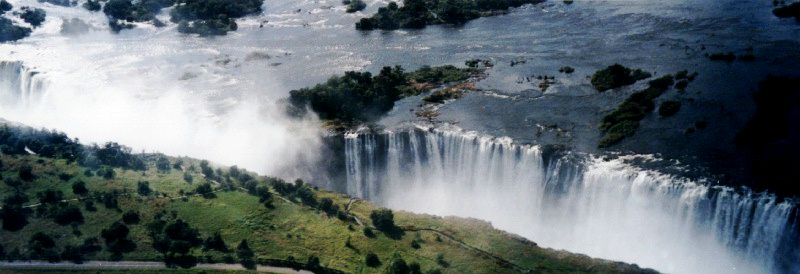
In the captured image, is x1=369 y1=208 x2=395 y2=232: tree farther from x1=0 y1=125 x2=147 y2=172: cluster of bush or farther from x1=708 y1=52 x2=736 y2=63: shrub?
Result: x1=708 y1=52 x2=736 y2=63: shrub

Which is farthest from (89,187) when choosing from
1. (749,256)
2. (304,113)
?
(749,256)

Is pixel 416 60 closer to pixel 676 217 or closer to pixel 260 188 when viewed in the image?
pixel 260 188

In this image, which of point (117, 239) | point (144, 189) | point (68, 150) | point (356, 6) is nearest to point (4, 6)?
point (356, 6)

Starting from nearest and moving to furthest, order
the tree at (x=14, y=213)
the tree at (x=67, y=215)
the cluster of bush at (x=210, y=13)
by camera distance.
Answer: the tree at (x=14, y=213)
the tree at (x=67, y=215)
the cluster of bush at (x=210, y=13)

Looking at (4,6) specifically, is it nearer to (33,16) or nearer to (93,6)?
(33,16)

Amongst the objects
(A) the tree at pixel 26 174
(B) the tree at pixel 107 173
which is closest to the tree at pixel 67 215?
(B) the tree at pixel 107 173

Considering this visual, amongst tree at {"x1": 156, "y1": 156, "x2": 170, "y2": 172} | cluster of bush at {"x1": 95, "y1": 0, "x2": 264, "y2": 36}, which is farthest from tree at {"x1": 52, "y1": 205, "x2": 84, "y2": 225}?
cluster of bush at {"x1": 95, "y1": 0, "x2": 264, "y2": 36}

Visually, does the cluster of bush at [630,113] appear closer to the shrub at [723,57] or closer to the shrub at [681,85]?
the shrub at [681,85]
